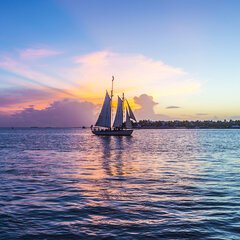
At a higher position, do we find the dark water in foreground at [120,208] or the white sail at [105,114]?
the white sail at [105,114]

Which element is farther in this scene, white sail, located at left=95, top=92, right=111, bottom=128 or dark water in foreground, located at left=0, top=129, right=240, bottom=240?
white sail, located at left=95, top=92, right=111, bottom=128

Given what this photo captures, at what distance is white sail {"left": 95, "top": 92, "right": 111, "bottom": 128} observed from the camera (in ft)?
375

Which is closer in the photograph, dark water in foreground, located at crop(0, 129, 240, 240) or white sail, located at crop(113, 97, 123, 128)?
dark water in foreground, located at crop(0, 129, 240, 240)

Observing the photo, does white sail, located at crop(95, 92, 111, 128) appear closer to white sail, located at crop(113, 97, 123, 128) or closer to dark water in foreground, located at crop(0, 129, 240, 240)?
white sail, located at crop(113, 97, 123, 128)

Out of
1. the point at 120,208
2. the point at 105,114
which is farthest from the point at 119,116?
the point at 120,208

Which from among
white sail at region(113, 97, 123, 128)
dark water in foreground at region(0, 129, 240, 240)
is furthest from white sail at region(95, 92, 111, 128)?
dark water in foreground at region(0, 129, 240, 240)

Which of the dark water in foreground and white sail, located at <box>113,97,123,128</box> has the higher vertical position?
white sail, located at <box>113,97,123,128</box>

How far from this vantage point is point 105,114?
11481 centimetres

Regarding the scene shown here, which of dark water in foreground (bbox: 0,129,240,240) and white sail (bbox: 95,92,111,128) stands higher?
white sail (bbox: 95,92,111,128)

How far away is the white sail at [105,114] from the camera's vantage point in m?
114

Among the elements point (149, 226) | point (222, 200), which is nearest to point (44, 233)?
point (149, 226)

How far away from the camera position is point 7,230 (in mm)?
10617

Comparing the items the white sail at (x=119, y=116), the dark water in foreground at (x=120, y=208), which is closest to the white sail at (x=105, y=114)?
the white sail at (x=119, y=116)

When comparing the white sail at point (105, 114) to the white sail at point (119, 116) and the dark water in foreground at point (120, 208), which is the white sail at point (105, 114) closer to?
the white sail at point (119, 116)
